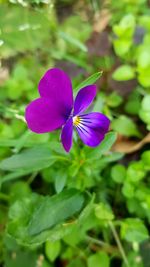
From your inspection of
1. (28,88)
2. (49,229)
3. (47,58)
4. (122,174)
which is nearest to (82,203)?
(49,229)

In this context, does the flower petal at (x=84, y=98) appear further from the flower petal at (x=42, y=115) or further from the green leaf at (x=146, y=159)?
the green leaf at (x=146, y=159)

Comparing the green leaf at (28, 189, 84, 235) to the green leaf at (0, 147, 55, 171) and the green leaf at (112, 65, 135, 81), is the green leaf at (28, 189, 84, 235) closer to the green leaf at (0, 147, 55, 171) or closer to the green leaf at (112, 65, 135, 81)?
the green leaf at (0, 147, 55, 171)

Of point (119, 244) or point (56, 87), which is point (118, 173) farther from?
point (56, 87)

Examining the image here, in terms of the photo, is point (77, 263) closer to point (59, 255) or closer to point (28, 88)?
point (59, 255)

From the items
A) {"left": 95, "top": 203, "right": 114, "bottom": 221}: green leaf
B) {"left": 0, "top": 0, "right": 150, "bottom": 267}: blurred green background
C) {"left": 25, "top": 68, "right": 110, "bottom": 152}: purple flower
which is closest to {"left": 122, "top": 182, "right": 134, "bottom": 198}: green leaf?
{"left": 0, "top": 0, "right": 150, "bottom": 267}: blurred green background

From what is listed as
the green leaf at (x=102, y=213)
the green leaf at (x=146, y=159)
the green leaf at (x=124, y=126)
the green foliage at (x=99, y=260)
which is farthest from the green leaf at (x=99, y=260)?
the green leaf at (x=124, y=126)

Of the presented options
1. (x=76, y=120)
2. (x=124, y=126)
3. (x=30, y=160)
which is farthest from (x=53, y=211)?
(x=124, y=126)
